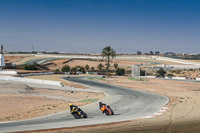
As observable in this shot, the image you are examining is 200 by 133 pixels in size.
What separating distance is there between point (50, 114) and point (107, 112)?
16.2ft

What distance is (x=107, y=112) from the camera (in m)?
20.9

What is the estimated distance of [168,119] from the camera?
59.1 ft

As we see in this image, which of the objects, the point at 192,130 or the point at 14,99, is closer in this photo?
the point at 192,130

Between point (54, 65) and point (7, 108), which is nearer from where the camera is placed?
point (7, 108)

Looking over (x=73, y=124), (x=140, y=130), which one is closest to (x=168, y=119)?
(x=140, y=130)

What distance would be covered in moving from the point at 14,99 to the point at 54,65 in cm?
9675

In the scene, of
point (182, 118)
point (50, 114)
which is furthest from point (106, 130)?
point (50, 114)

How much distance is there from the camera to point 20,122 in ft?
60.8

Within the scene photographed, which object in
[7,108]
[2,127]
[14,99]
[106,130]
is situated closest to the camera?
[106,130]

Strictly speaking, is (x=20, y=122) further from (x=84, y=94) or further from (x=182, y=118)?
(x=84, y=94)

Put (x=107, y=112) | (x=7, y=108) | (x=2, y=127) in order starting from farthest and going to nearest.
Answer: (x=7, y=108), (x=107, y=112), (x=2, y=127)

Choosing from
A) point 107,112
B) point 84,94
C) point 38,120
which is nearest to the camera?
point 38,120

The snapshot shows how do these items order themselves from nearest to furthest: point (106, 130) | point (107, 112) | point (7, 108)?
1. point (106, 130)
2. point (107, 112)
3. point (7, 108)

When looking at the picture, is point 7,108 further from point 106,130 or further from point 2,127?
point 106,130
